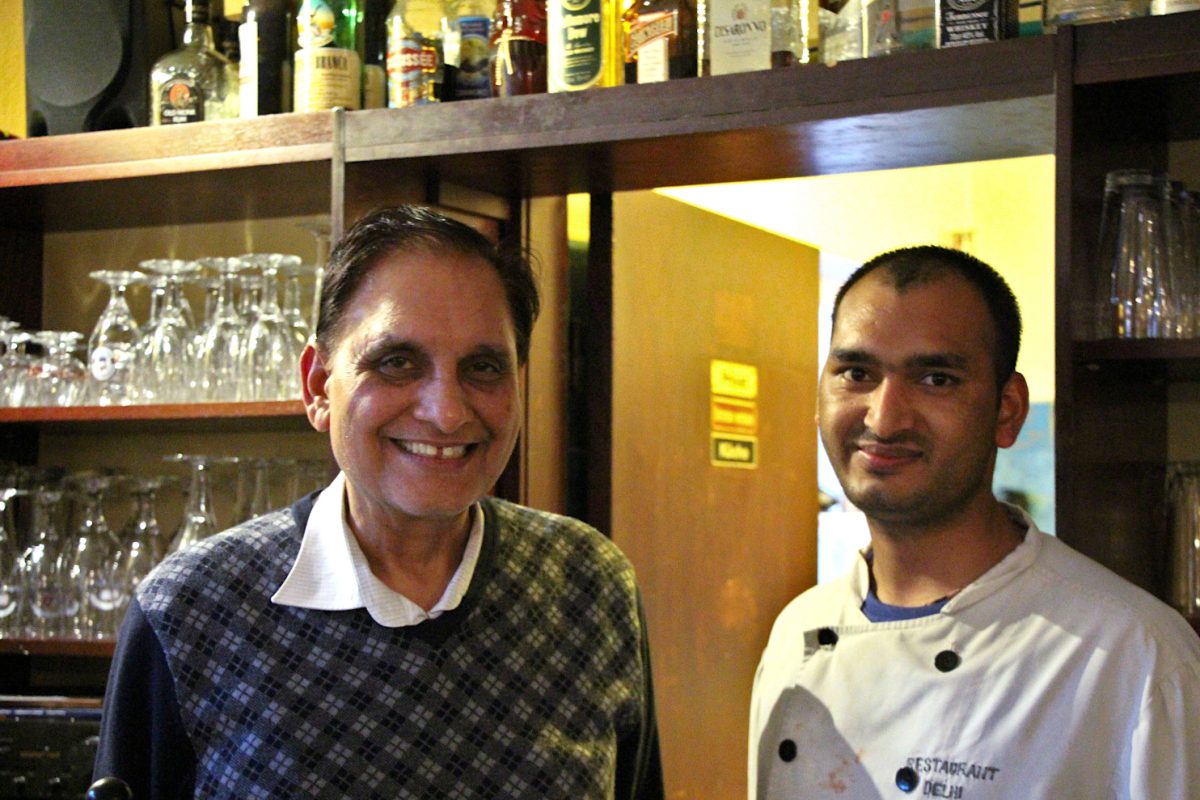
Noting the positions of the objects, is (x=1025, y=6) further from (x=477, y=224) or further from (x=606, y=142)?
(x=477, y=224)

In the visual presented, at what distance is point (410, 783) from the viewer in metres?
1.49

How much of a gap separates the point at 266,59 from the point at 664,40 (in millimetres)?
720

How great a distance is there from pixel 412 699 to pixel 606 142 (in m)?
0.93

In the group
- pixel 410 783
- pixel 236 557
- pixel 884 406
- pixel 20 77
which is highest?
pixel 20 77

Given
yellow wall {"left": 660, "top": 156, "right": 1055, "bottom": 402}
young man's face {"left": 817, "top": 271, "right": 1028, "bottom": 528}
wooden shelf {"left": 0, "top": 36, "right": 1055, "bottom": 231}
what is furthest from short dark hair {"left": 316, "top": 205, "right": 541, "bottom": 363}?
yellow wall {"left": 660, "top": 156, "right": 1055, "bottom": 402}

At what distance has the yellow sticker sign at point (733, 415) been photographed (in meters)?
3.15

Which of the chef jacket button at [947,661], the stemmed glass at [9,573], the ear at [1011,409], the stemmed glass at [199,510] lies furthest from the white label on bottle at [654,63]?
the stemmed glass at [9,573]

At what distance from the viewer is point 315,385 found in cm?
165

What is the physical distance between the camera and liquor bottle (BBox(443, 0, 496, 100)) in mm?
2285

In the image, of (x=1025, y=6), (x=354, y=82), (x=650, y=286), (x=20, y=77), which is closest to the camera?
(x=1025, y=6)

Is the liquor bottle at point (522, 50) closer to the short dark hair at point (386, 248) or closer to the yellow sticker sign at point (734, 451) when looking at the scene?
the short dark hair at point (386, 248)

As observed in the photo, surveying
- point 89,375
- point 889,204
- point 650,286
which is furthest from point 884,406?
point 889,204

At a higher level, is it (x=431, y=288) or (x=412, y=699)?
(x=431, y=288)

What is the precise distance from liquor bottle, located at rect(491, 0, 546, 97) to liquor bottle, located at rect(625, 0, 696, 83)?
0.16 m
